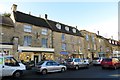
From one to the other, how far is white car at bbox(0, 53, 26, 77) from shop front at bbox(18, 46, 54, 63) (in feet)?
39.3

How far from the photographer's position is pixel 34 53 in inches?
1200

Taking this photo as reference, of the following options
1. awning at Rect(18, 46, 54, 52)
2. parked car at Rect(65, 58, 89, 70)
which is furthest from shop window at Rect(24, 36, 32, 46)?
parked car at Rect(65, 58, 89, 70)

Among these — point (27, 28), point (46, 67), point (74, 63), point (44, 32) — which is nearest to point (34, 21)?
point (44, 32)

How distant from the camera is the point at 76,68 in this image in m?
23.2

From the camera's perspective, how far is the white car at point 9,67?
14274mm

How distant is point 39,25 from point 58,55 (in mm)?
7739

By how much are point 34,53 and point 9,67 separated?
15.9 m

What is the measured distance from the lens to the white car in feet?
46.8

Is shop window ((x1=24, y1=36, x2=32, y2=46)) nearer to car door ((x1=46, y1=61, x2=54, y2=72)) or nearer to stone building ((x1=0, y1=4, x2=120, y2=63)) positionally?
stone building ((x1=0, y1=4, x2=120, y2=63))

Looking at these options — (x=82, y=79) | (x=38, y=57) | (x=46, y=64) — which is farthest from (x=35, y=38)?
(x=82, y=79)

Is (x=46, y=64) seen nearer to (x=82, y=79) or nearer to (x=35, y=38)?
(x=82, y=79)

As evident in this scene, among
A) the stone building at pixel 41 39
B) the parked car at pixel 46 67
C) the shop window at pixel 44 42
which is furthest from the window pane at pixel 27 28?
the parked car at pixel 46 67

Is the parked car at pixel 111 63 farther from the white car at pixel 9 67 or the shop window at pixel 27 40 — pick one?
the shop window at pixel 27 40

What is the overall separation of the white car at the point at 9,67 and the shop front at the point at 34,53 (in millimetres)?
11993
